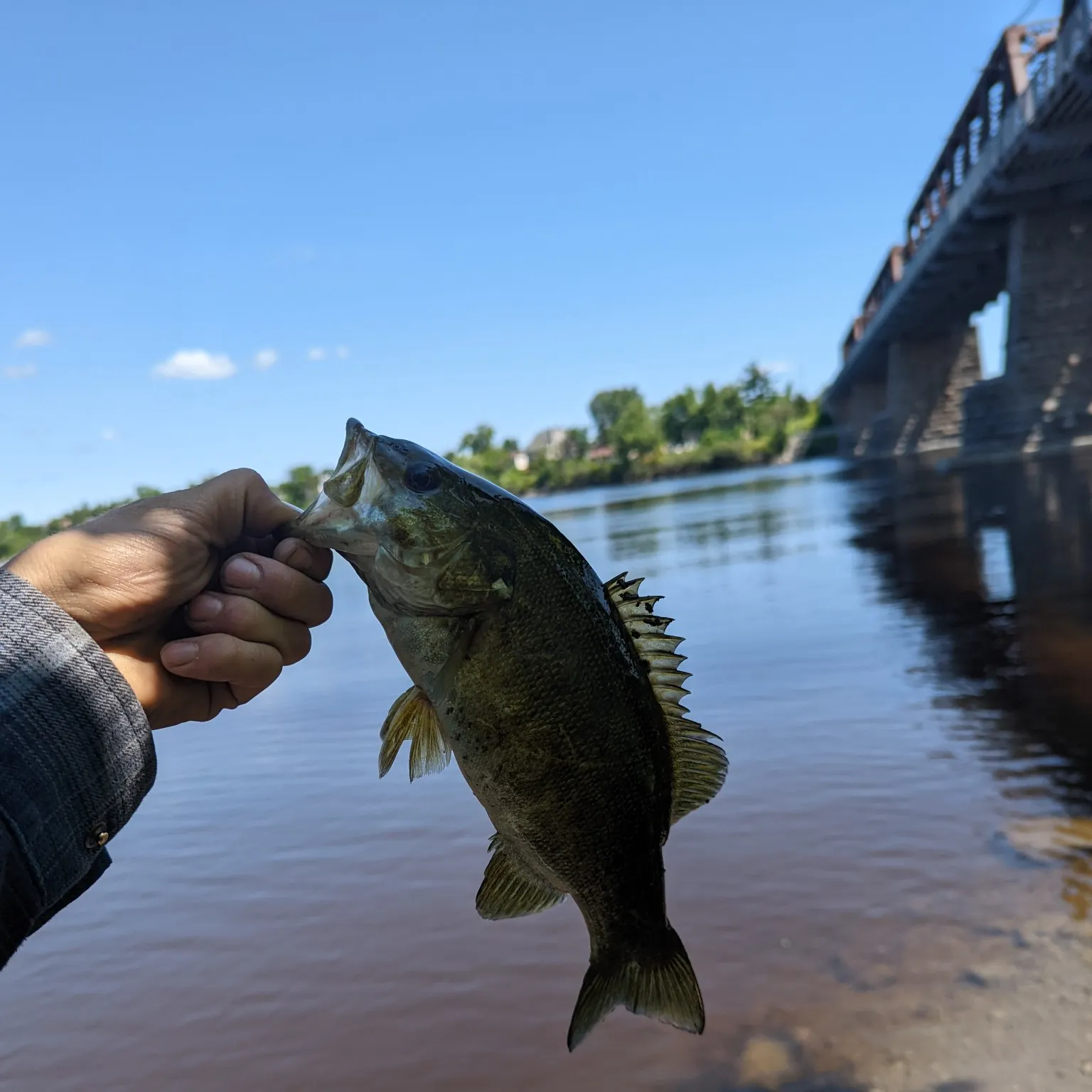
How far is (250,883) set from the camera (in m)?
5.76

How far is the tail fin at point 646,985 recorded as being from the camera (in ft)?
6.60

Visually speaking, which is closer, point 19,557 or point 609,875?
point 609,875

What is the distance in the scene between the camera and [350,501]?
2139 mm

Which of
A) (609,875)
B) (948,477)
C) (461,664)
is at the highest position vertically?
(461,664)

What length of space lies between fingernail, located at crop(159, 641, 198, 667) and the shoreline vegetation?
7551 centimetres

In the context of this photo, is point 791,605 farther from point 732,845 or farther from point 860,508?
point 860,508

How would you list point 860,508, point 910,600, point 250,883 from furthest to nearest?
point 860,508 < point 910,600 < point 250,883

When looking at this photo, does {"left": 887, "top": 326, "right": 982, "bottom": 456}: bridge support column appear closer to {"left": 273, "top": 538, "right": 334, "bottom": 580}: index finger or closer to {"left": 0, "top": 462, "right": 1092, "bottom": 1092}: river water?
{"left": 0, "top": 462, "right": 1092, "bottom": 1092}: river water

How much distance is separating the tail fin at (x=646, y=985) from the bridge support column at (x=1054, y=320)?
3665 centimetres

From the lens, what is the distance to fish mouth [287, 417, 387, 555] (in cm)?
211

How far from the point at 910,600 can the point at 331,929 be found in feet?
29.1

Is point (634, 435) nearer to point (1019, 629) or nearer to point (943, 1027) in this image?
point (1019, 629)

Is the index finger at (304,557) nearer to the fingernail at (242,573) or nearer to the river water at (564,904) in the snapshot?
the fingernail at (242,573)

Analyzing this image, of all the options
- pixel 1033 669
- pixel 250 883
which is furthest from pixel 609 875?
pixel 1033 669
